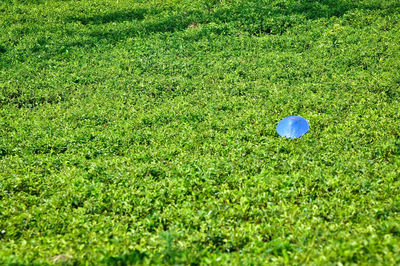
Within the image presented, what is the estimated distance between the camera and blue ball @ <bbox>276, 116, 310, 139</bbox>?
20.6 ft

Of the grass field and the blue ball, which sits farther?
the blue ball

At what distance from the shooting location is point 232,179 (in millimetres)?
5188

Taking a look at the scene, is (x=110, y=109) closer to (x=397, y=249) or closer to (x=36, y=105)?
(x=36, y=105)

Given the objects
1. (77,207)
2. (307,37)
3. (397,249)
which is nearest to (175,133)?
(77,207)

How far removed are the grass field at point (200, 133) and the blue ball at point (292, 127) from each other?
0.19 meters

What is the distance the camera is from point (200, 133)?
22.2 ft

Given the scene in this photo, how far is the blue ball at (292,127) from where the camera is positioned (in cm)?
627

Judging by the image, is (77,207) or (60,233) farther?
(77,207)

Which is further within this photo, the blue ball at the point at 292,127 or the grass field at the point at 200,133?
the blue ball at the point at 292,127

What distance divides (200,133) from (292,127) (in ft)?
5.75

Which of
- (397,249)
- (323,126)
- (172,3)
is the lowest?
(323,126)

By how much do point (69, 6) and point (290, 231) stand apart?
12569mm

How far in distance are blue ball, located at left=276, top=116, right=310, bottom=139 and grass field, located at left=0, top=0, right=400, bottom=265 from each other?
0.61 ft

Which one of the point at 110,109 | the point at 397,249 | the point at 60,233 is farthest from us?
the point at 110,109
